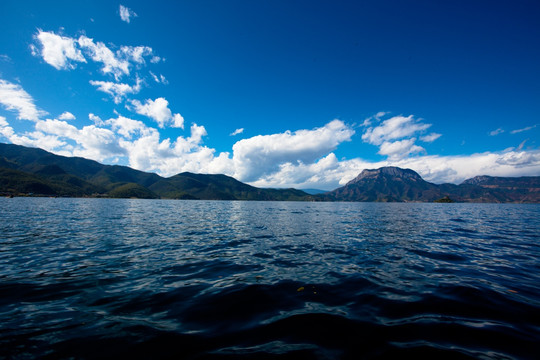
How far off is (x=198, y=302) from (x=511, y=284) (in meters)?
15.1

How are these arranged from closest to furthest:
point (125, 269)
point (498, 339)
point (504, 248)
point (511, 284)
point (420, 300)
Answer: point (498, 339), point (420, 300), point (511, 284), point (125, 269), point (504, 248)

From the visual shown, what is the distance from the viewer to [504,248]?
752 inches

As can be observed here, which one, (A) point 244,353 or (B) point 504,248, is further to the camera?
(B) point 504,248

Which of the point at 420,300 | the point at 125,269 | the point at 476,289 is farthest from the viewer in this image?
the point at 125,269

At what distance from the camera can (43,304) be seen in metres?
8.30

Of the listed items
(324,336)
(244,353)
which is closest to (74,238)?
(244,353)

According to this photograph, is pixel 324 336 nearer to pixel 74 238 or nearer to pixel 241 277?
pixel 241 277

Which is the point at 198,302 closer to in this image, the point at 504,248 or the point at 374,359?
the point at 374,359

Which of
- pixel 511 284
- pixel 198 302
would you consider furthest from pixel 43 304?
pixel 511 284

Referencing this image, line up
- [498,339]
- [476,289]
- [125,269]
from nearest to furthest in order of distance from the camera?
[498,339], [476,289], [125,269]

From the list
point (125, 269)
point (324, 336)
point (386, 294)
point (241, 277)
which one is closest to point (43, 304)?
point (125, 269)

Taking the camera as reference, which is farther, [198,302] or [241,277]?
[241,277]

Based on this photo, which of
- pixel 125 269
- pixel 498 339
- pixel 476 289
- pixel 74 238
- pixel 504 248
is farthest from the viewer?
pixel 74 238

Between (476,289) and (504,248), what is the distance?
47.2 feet
